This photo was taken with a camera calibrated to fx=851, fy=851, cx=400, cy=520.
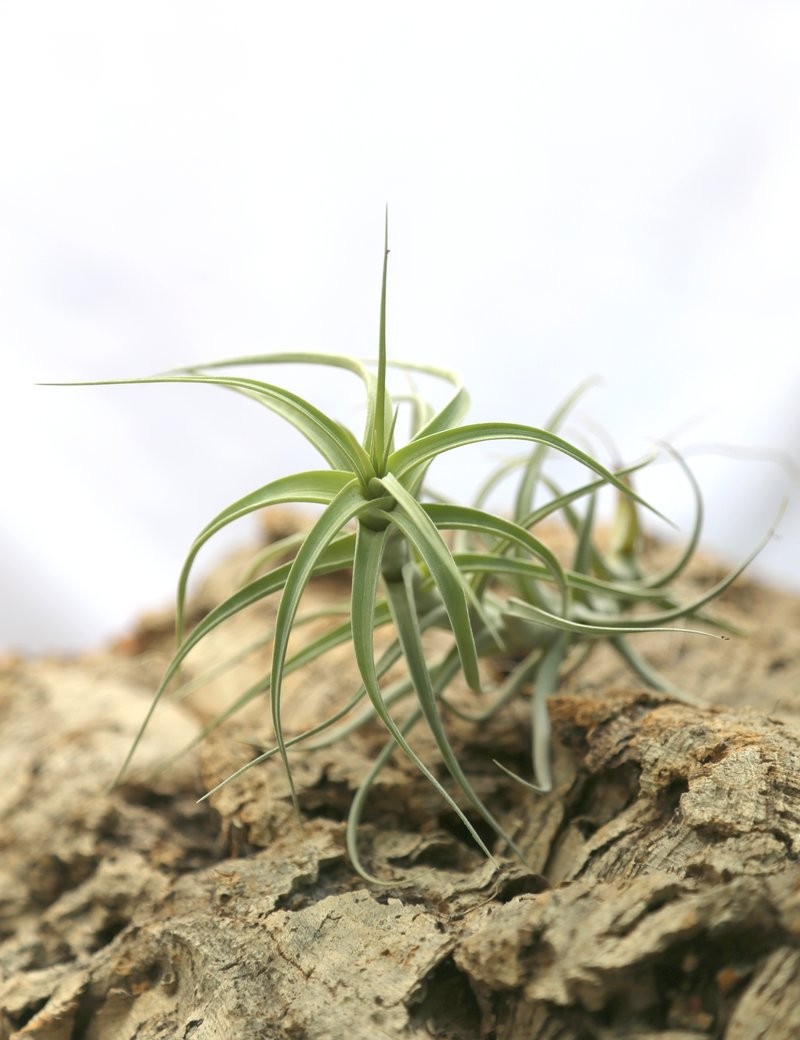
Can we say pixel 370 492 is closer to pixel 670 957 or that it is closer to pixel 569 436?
pixel 670 957

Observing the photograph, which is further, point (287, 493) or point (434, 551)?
point (287, 493)

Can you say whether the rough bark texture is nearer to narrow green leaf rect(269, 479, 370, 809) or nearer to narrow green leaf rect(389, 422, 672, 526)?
narrow green leaf rect(269, 479, 370, 809)

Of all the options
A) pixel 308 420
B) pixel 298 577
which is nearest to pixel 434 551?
pixel 298 577

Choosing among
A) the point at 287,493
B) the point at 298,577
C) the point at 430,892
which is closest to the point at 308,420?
the point at 287,493

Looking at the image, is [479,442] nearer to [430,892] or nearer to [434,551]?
[434,551]

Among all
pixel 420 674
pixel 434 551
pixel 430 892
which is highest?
pixel 434 551

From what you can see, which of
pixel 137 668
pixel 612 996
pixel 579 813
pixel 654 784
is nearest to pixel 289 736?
pixel 579 813

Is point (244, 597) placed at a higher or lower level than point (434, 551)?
lower

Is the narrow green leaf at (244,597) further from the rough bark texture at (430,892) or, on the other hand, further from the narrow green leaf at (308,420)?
the rough bark texture at (430,892)
